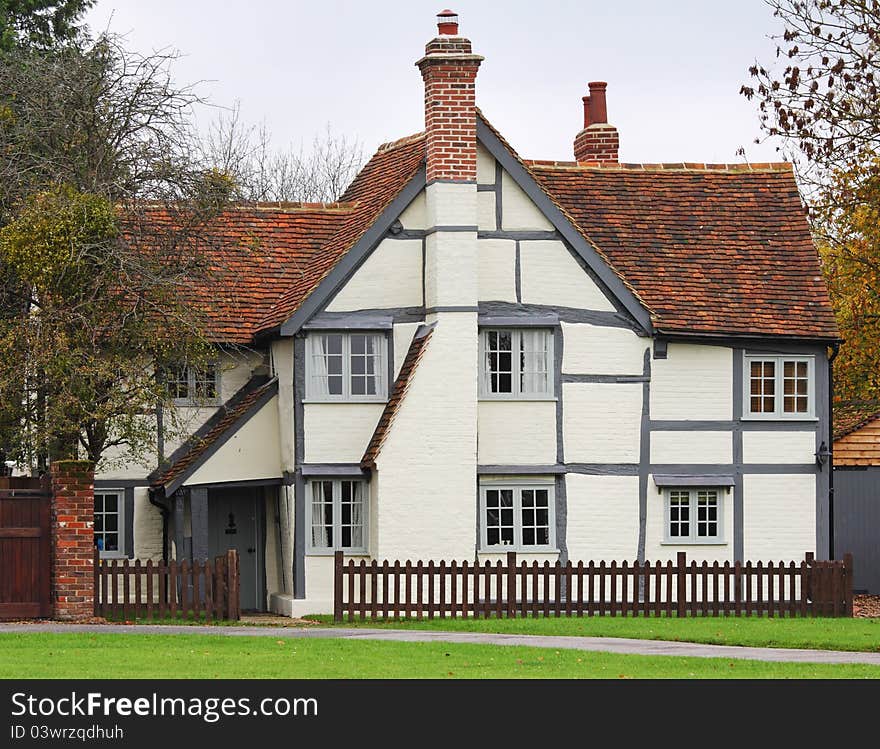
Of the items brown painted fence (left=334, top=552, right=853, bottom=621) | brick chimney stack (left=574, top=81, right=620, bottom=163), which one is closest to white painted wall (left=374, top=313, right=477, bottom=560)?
brown painted fence (left=334, top=552, right=853, bottom=621)

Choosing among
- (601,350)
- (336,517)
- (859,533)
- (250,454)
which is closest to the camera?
(336,517)

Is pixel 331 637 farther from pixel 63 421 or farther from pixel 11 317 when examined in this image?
pixel 11 317

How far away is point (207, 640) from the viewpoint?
20781mm

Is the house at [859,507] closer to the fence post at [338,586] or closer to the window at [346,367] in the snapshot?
the window at [346,367]

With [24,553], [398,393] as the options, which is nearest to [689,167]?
[398,393]

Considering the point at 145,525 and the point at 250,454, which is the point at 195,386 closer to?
the point at 250,454

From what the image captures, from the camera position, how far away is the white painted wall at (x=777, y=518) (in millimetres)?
29297

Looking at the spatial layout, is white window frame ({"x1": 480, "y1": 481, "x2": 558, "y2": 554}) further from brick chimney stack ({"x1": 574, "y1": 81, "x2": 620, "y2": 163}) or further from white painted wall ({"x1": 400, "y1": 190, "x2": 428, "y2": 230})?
brick chimney stack ({"x1": 574, "y1": 81, "x2": 620, "y2": 163})

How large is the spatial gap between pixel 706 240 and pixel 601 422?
4.78m

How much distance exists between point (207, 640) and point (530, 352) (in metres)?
9.76

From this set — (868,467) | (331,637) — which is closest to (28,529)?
(331,637)

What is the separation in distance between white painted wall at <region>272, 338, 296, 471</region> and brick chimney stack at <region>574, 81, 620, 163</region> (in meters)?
9.59

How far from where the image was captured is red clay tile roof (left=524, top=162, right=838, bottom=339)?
2961cm

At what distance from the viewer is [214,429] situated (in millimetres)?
29062
